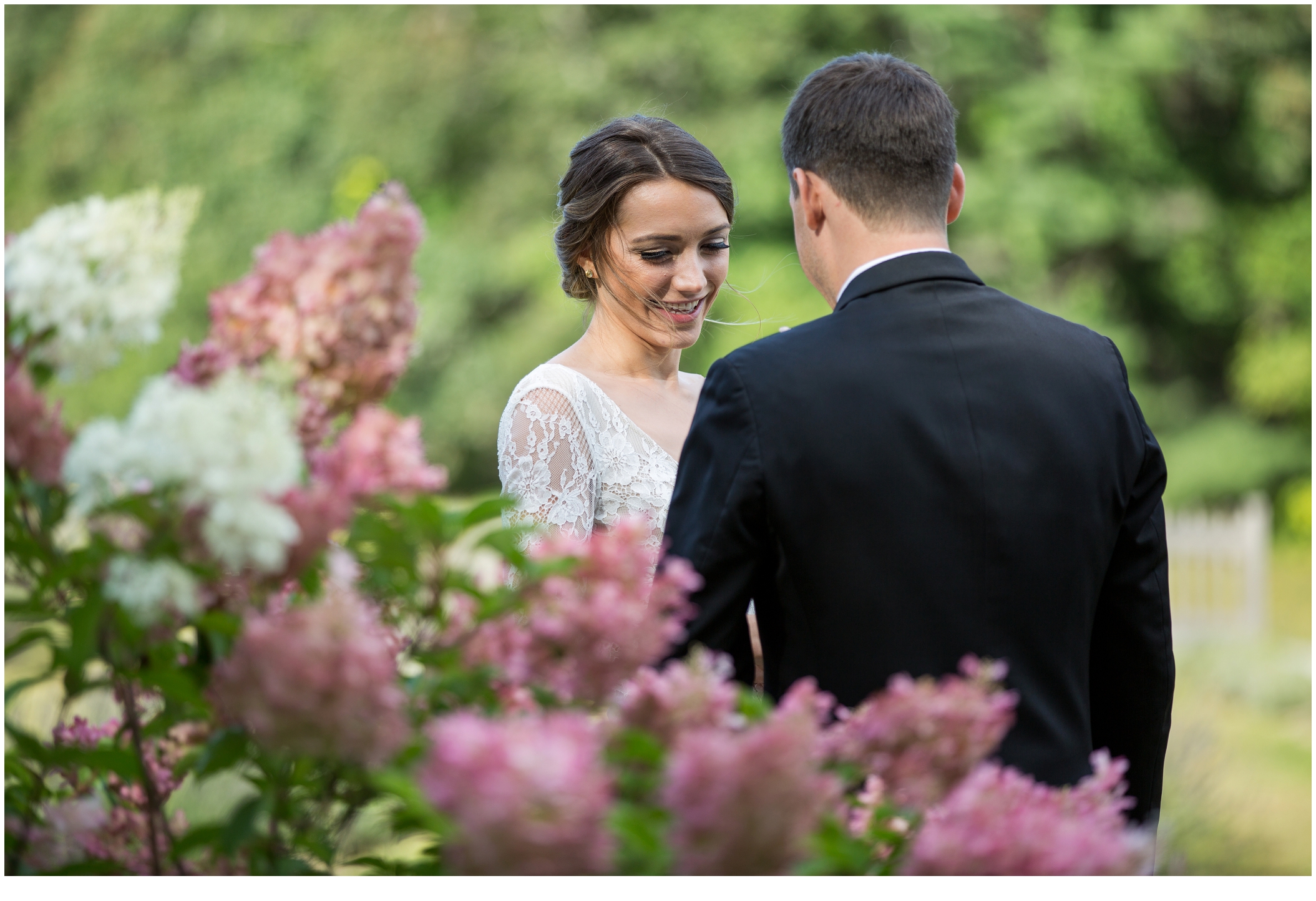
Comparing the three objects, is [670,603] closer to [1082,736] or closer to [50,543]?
[50,543]

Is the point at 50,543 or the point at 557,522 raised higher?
the point at 50,543

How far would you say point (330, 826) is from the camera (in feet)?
3.45

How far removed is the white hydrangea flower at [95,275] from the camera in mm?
966

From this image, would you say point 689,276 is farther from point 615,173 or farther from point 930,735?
point 930,735

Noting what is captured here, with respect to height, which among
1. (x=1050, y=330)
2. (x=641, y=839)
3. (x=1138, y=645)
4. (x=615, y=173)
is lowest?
(x=1138, y=645)

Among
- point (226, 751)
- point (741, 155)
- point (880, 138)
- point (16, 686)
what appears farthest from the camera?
point (741, 155)

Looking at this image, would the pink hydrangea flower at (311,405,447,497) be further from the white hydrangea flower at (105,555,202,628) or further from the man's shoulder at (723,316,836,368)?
the man's shoulder at (723,316,836,368)

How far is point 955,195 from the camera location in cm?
201

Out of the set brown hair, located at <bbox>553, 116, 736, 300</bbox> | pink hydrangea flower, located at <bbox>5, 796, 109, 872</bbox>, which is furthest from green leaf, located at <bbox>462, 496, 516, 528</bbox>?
brown hair, located at <bbox>553, 116, 736, 300</bbox>

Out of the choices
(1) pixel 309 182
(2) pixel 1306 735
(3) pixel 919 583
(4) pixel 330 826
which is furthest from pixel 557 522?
(1) pixel 309 182

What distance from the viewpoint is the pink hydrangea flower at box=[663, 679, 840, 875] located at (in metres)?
0.79

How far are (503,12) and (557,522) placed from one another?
13.9 m

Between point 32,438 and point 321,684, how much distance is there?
0.33m

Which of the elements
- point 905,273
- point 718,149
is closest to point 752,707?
point 905,273
